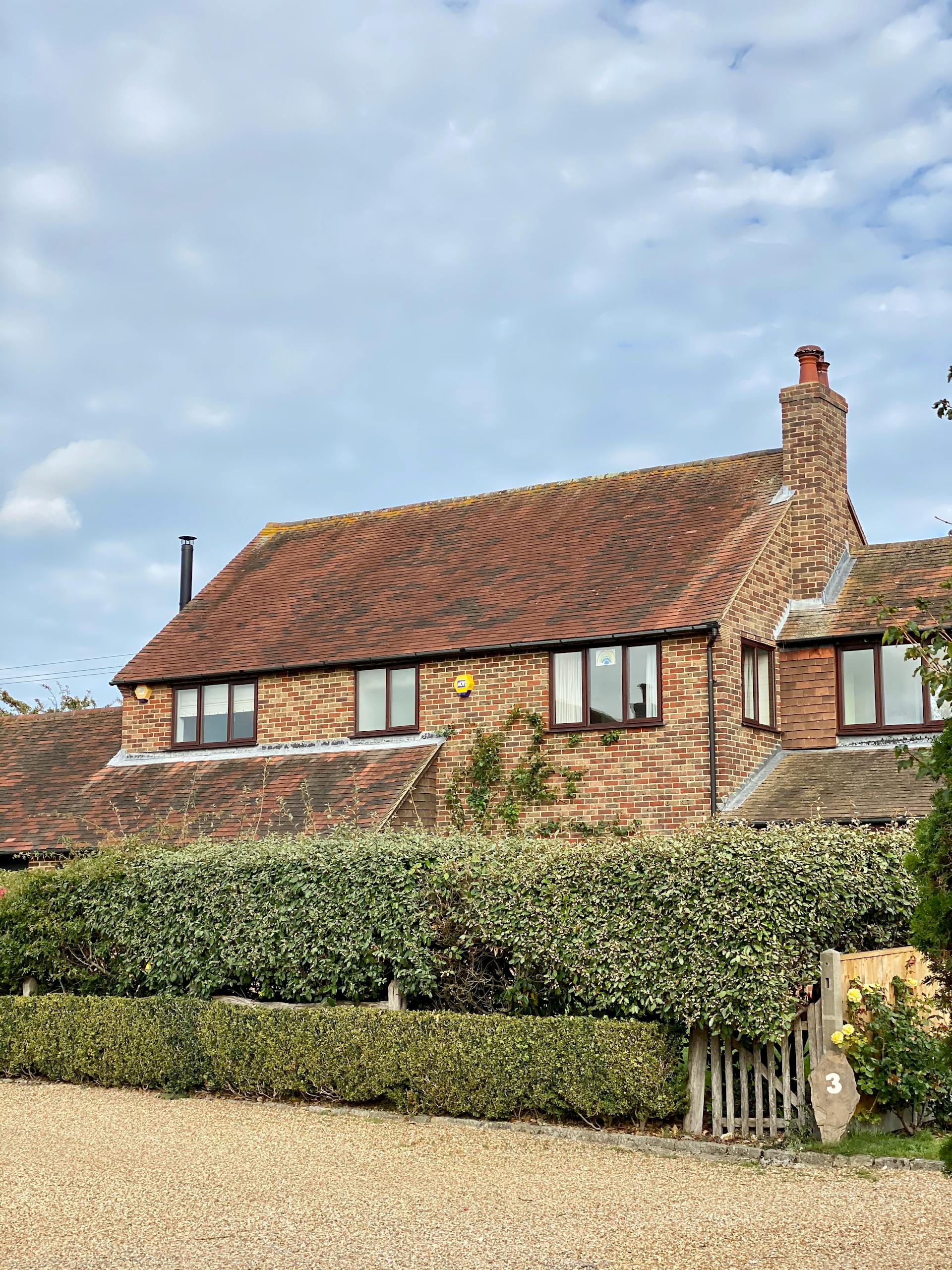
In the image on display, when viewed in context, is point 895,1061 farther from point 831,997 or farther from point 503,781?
point 503,781

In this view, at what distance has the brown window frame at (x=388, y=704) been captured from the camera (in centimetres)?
2144

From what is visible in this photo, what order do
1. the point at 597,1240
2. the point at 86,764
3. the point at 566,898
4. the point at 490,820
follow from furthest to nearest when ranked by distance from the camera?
1. the point at 86,764
2. the point at 490,820
3. the point at 566,898
4. the point at 597,1240

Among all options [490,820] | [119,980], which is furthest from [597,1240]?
[490,820]

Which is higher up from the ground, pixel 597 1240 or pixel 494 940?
pixel 494 940

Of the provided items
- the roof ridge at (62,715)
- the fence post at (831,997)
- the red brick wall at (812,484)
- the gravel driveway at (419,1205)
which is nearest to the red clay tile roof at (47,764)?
the roof ridge at (62,715)

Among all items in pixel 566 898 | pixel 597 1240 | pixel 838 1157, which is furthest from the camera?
pixel 566 898

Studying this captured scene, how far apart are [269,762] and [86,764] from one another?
5.11 meters

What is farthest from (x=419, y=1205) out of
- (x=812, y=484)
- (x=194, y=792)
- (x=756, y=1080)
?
(x=812, y=484)

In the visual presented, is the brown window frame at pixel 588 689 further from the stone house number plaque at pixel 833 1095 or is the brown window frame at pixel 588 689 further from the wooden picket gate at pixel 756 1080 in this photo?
the stone house number plaque at pixel 833 1095

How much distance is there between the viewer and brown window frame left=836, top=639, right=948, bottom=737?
63.2 feet

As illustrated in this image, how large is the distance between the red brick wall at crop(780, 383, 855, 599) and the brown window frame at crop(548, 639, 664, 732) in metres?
3.29

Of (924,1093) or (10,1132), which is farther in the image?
(10,1132)

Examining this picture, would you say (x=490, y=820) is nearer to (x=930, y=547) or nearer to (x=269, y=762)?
(x=269, y=762)

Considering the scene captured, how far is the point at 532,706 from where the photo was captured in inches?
802
